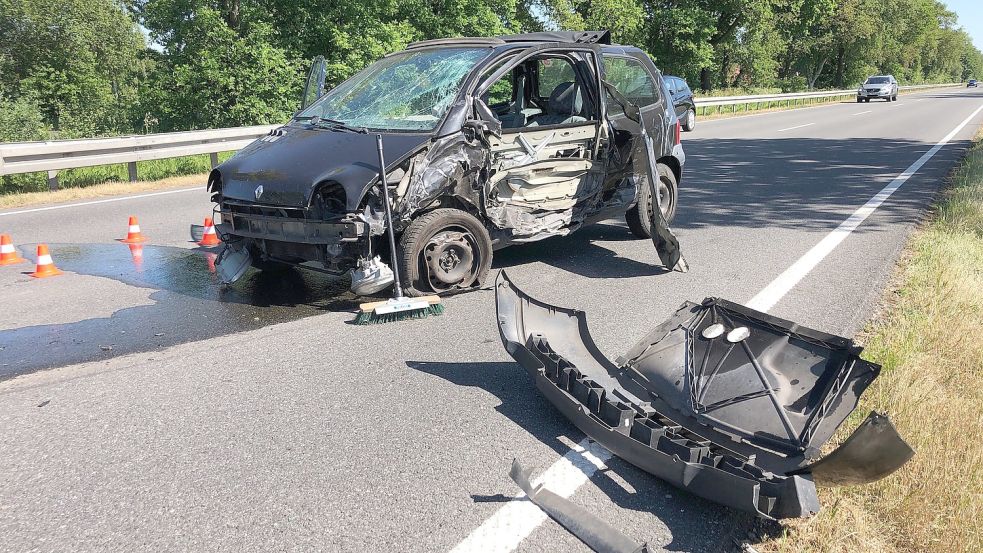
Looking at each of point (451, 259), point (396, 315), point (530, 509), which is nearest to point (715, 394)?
point (530, 509)

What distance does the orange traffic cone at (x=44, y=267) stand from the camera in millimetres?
6430

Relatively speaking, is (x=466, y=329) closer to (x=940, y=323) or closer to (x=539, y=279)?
(x=539, y=279)

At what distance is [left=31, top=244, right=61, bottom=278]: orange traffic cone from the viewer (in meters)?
6.43

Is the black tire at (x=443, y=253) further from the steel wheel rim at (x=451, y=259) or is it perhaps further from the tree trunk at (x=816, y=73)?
Result: the tree trunk at (x=816, y=73)

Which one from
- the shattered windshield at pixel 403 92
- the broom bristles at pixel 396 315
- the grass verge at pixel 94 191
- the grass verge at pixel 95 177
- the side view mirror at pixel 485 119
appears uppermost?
the shattered windshield at pixel 403 92

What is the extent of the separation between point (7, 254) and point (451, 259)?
4652 millimetres

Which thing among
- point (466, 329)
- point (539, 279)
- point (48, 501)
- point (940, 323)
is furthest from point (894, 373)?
point (48, 501)

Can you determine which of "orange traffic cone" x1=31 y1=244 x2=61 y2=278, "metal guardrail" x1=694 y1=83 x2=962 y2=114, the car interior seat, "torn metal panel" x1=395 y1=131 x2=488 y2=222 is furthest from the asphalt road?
"metal guardrail" x1=694 y1=83 x2=962 y2=114

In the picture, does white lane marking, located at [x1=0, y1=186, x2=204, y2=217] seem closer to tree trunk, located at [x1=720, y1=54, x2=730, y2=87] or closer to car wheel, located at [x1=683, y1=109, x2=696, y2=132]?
car wheel, located at [x1=683, y1=109, x2=696, y2=132]

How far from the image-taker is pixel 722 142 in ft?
60.4

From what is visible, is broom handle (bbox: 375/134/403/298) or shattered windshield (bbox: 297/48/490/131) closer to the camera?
broom handle (bbox: 375/134/403/298)

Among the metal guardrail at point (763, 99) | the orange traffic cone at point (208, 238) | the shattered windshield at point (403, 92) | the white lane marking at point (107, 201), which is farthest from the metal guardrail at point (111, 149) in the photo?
the metal guardrail at point (763, 99)

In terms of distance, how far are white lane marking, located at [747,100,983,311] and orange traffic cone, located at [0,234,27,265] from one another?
6.82 metres

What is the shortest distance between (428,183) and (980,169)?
10.9 m
